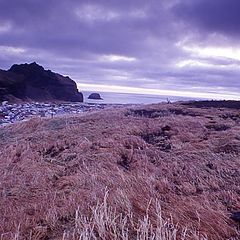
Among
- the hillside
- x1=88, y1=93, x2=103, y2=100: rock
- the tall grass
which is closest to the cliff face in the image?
x1=88, y1=93, x2=103, y2=100: rock

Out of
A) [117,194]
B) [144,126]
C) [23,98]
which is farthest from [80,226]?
[23,98]

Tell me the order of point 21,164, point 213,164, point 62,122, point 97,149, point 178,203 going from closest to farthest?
point 178,203
point 213,164
point 21,164
point 97,149
point 62,122

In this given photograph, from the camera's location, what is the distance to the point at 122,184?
21.7 feet

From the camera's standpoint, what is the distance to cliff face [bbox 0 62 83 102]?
5663cm

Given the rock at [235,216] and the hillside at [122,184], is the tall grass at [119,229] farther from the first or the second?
the rock at [235,216]

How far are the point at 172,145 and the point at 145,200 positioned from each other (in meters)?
4.14

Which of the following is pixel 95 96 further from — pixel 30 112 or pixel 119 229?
pixel 119 229

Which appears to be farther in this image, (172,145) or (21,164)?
(172,145)

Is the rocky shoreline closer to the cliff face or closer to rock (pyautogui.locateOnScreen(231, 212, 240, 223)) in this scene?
the cliff face

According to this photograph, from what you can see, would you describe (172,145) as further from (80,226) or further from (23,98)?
(23,98)

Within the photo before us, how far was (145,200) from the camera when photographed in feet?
19.2

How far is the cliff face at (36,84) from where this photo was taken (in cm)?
5663

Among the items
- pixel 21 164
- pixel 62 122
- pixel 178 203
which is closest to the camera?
pixel 178 203

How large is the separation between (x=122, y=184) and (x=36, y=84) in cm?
5962
